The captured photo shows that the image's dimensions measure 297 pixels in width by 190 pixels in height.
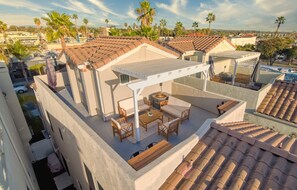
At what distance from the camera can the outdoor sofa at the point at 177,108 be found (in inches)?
340

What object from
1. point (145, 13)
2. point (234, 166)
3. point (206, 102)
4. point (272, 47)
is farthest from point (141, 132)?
point (272, 47)

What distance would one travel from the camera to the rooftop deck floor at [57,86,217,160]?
7.01m

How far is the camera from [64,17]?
2317 cm

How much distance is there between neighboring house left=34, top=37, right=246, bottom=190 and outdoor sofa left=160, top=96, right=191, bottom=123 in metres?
0.48

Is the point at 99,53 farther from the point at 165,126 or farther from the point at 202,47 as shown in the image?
the point at 202,47

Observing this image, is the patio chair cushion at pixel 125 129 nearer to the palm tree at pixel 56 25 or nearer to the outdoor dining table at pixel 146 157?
the outdoor dining table at pixel 146 157

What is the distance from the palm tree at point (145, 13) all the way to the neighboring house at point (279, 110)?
25.2m

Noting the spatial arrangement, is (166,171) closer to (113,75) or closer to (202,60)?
(113,75)

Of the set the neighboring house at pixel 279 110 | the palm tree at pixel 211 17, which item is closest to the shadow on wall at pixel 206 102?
the neighboring house at pixel 279 110

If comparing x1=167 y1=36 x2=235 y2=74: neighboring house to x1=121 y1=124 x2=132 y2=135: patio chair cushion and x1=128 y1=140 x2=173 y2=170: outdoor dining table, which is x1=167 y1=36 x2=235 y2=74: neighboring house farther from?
x1=128 y1=140 x2=173 y2=170: outdoor dining table

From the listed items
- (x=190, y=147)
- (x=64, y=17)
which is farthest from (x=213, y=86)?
(x=64, y=17)

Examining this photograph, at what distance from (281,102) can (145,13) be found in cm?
2673

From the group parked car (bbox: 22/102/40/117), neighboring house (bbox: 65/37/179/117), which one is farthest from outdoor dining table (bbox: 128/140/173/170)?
parked car (bbox: 22/102/40/117)

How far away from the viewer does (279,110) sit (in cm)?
1096
